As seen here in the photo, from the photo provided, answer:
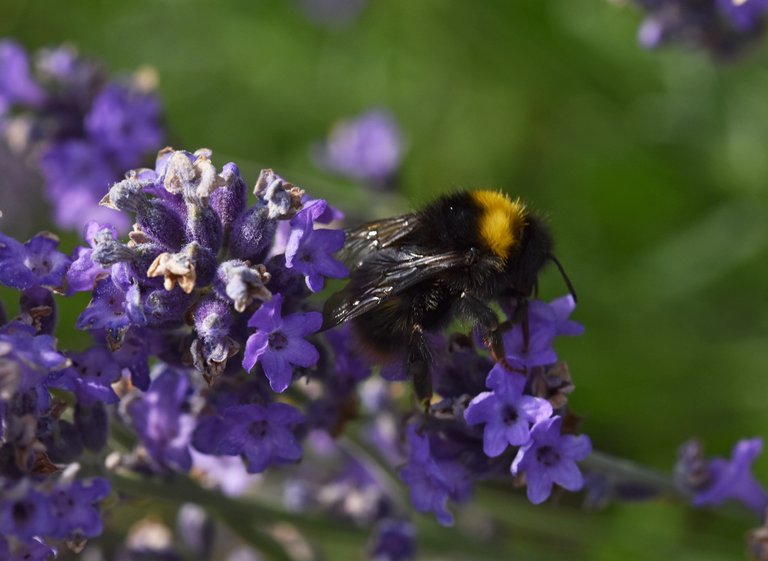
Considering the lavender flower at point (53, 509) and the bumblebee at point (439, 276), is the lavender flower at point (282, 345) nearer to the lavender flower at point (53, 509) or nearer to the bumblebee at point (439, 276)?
the bumblebee at point (439, 276)

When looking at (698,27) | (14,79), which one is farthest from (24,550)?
(698,27)

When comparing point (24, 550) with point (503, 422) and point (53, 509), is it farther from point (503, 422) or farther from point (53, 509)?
point (503, 422)

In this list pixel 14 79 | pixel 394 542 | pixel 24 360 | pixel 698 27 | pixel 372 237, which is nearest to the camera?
pixel 24 360

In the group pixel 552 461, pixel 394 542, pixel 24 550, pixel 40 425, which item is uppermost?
pixel 552 461

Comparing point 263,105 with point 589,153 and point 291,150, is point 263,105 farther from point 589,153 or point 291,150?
point 589,153

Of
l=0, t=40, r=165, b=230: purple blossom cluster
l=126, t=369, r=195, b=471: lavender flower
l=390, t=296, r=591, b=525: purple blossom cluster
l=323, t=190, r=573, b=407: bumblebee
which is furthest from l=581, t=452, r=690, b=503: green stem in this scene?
l=0, t=40, r=165, b=230: purple blossom cluster

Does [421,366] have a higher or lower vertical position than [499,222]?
lower
